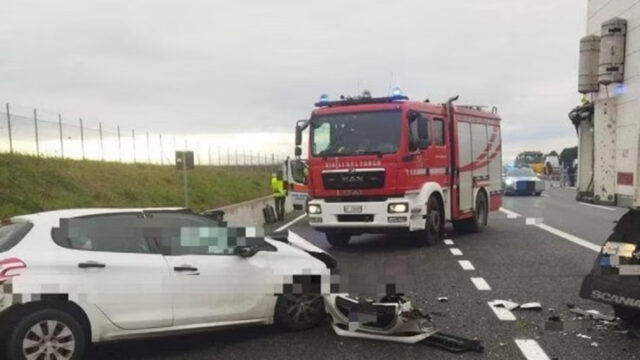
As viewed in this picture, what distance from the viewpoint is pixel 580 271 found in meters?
9.17

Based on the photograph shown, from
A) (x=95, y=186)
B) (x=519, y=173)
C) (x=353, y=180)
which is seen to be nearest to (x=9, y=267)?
(x=353, y=180)

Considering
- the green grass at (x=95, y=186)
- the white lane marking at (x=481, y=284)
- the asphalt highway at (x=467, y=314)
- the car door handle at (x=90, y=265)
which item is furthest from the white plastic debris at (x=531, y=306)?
the green grass at (x=95, y=186)

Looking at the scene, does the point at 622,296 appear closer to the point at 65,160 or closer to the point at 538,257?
the point at 538,257

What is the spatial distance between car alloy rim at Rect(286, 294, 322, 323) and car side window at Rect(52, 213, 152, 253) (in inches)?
57.4

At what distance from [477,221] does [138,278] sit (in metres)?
10.8

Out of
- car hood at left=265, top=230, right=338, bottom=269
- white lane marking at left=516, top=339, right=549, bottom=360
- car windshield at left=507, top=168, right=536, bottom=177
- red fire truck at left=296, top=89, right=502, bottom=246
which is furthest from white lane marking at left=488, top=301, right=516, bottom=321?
car windshield at left=507, top=168, right=536, bottom=177

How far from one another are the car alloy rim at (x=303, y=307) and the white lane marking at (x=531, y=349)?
1.89 metres

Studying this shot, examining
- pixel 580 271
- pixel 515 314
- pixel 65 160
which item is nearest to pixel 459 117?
pixel 580 271

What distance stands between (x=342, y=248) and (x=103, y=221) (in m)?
7.78

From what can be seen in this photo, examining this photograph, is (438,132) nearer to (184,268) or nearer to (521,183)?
(184,268)

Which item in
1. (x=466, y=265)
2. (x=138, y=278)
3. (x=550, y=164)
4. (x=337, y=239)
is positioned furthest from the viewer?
(x=550, y=164)

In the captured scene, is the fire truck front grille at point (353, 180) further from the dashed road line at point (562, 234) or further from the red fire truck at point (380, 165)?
the dashed road line at point (562, 234)

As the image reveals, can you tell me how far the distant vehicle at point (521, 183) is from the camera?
1150 inches

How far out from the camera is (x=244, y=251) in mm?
5801
